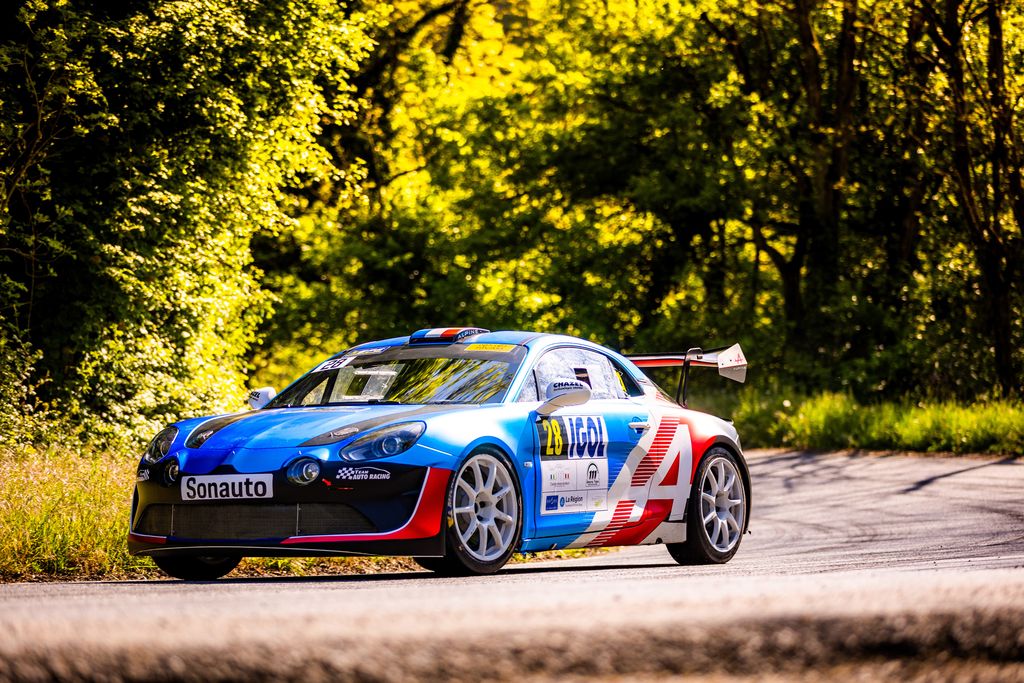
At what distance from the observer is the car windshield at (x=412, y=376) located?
9.15 meters

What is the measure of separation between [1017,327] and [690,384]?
8799 millimetres

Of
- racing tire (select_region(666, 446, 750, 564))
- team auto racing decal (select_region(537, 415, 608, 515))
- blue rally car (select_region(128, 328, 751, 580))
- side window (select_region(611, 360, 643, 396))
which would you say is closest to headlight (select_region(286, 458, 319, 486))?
blue rally car (select_region(128, 328, 751, 580))

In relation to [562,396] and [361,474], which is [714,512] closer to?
[562,396]

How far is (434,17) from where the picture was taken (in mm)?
38406

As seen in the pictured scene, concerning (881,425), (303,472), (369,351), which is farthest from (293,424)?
(881,425)

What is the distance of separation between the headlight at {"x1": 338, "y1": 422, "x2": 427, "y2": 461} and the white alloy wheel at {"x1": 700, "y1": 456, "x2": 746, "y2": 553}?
2.80m

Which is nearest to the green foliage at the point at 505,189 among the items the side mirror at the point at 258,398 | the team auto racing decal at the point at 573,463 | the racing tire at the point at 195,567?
the side mirror at the point at 258,398

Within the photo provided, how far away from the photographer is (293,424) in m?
8.45

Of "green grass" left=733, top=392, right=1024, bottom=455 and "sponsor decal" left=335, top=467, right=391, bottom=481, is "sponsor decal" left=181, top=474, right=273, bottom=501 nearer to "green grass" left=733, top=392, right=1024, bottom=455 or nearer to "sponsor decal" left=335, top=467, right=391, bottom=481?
"sponsor decal" left=335, top=467, right=391, bottom=481

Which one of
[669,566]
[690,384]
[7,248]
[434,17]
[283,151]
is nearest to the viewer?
[669,566]

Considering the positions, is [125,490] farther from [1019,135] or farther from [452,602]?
[1019,135]

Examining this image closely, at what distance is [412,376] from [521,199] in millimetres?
27331

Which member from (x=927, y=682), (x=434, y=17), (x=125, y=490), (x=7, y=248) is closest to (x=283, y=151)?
(x=7, y=248)

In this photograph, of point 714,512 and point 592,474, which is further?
point 714,512
